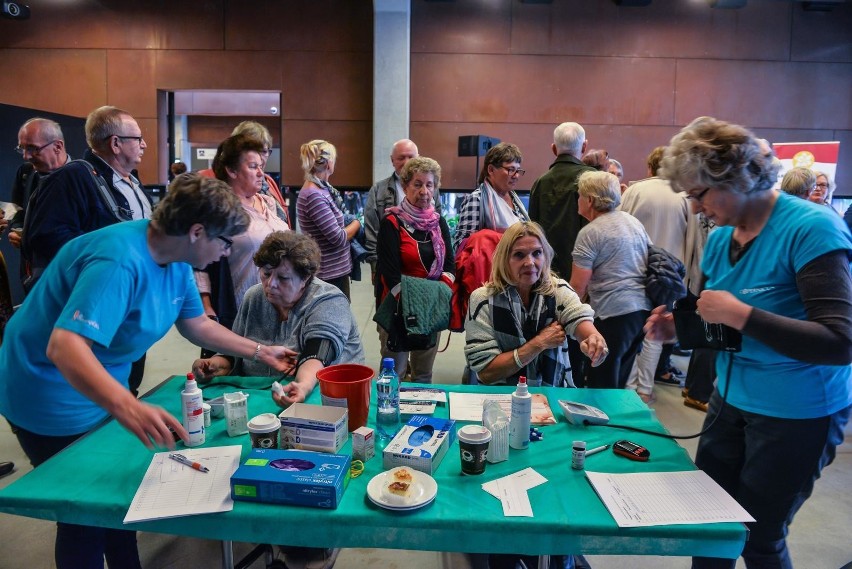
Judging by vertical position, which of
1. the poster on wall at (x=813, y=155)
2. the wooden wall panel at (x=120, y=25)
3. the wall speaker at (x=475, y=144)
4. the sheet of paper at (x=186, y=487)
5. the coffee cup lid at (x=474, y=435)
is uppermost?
the wooden wall panel at (x=120, y=25)

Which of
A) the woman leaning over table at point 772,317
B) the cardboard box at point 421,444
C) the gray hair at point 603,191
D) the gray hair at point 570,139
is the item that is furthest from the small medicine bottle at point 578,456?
the gray hair at point 570,139

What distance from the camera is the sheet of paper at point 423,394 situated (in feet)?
5.84

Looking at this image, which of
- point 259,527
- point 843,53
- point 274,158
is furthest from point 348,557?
point 274,158

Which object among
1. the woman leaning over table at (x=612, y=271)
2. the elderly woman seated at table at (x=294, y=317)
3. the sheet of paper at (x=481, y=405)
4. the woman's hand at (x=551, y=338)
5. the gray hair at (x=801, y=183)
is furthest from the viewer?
the gray hair at (x=801, y=183)

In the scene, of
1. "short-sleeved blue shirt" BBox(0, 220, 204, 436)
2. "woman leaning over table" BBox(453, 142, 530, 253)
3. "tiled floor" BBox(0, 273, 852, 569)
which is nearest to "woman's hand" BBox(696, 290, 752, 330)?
"tiled floor" BBox(0, 273, 852, 569)

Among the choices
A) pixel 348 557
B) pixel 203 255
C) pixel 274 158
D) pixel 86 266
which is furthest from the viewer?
pixel 274 158

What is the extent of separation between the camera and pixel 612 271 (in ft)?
9.26

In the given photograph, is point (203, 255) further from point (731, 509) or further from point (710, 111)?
point (710, 111)

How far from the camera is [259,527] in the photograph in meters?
1.21

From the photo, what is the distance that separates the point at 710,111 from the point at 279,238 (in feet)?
23.1

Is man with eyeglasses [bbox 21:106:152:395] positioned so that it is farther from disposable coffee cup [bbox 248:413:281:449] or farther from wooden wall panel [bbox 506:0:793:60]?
wooden wall panel [bbox 506:0:793:60]

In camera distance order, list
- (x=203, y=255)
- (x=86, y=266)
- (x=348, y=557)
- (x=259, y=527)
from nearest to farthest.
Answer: (x=259, y=527) < (x=86, y=266) < (x=203, y=255) < (x=348, y=557)

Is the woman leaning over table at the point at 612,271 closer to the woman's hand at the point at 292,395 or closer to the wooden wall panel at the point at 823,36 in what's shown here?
the woman's hand at the point at 292,395

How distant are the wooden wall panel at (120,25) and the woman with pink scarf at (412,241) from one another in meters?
5.60
